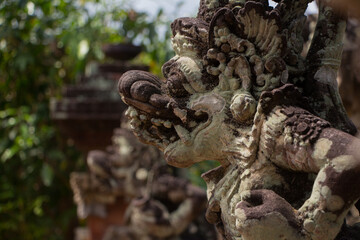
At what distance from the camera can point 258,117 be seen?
1.74 metres

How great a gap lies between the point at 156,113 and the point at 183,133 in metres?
0.10

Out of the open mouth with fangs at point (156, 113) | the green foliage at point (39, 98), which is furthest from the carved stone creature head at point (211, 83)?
the green foliage at point (39, 98)

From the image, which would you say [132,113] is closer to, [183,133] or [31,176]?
[183,133]

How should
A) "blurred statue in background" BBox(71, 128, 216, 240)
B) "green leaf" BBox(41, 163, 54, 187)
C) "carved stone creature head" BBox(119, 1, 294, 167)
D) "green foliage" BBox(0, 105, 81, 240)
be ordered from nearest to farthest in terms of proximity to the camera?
"carved stone creature head" BBox(119, 1, 294, 167) < "blurred statue in background" BBox(71, 128, 216, 240) < "green leaf" BBox(41, 163, 54, 187) < "green foliage" BBox(0, 105, 81, 240)

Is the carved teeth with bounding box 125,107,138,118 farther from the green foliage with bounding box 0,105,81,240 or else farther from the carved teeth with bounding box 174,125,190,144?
the green foliage with bounding box 0,105,81,240

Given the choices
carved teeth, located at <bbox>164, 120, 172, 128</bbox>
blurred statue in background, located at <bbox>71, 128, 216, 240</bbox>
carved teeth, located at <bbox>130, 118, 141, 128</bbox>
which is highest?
carved teeth, located at <bbox>164, 120, 172, 128</bbox>

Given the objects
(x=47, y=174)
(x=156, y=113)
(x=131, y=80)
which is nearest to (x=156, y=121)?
(x=156, y=113)

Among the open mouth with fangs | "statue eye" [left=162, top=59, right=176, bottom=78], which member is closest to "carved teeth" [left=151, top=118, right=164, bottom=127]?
the open mouth with fangs

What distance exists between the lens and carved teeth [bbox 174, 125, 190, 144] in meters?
1.90

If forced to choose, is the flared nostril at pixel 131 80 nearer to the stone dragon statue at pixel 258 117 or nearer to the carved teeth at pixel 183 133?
the stone dragon statue at pixel 258 117

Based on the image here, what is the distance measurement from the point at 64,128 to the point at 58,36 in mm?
2759

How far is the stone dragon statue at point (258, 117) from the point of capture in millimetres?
1548

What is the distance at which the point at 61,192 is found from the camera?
32.1ft

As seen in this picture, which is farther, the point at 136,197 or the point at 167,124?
the point at 136,197
